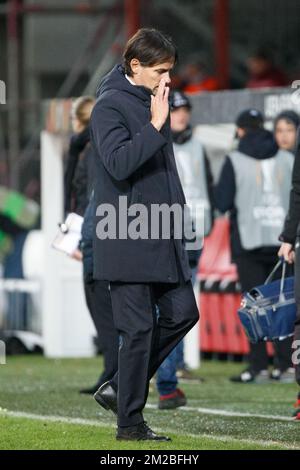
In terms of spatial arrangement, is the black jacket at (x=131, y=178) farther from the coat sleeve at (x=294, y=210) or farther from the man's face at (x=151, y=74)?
the coat sleeve at (x=294, y=210)

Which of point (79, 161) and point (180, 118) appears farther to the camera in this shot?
point (180, 118)

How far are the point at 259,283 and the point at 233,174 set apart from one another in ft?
2.88

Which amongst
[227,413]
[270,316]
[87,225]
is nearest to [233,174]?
[87,225]

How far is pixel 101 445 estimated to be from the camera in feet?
25.8

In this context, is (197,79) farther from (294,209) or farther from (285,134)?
(294,209)

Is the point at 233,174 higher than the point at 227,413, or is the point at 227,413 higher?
the point at 233,174

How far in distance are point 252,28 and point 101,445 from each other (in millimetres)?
17104

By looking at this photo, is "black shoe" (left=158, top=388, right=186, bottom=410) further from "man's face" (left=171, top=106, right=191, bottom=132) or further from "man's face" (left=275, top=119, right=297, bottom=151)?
"man's face" (left=275, top=119, right=297, bottom=151)

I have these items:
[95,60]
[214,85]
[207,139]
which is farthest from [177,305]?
[95,60]

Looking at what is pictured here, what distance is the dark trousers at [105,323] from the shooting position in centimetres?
1045

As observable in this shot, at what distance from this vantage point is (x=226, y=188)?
12.5 m

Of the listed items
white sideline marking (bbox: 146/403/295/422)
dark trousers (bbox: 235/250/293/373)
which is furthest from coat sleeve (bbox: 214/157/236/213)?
white sideline marking (bbox: 146/403/295/422)

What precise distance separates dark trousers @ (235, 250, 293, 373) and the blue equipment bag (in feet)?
7.64

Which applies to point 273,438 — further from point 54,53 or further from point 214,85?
point 54,53
